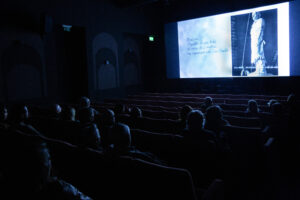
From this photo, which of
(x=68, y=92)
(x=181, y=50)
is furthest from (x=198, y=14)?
(x=68, y=92)

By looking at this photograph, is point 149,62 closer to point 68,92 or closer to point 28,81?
point 68,92

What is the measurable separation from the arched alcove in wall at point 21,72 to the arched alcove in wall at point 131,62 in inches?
148

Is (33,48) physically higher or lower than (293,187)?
higher

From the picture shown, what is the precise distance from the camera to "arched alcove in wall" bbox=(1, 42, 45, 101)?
20.6ft

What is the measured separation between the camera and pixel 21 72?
6.59 m

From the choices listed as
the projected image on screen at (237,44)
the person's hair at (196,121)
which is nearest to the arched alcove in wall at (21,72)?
the person's hair at (196,121)

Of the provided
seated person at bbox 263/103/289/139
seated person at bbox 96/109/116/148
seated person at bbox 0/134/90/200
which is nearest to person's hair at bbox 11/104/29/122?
seated person at bbox 96/109/116/148

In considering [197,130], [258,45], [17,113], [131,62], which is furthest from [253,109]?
[131,62]

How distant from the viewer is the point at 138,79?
35.6ft

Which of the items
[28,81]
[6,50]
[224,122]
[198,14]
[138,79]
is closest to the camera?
[224,122]

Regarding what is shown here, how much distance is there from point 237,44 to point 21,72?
682cm

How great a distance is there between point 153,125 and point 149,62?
26.1 feet

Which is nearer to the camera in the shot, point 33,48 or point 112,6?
point 33,48

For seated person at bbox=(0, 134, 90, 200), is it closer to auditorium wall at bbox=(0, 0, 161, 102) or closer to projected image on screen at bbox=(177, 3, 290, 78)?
auditorium wall at bbox=(0, 0, 161, 102)
